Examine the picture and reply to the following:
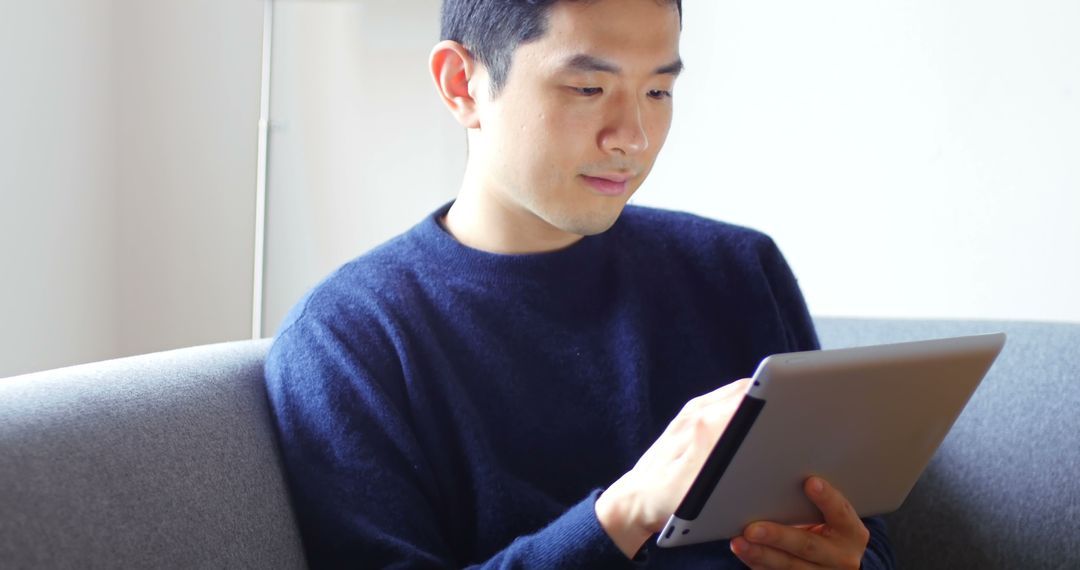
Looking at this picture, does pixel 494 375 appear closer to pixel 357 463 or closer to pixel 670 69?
pixel 357 463

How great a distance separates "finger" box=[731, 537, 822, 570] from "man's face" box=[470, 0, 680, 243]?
0.35m

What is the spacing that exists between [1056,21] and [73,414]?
1532mm

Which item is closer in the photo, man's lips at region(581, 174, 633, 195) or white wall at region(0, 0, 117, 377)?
man's lips at region(581, 174, 633, 195)

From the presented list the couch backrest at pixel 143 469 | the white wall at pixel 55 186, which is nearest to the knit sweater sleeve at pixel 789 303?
the couch backrest at pixel 143 469

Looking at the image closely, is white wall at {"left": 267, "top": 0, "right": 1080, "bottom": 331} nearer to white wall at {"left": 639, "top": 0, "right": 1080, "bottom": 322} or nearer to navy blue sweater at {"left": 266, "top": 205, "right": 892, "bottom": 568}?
white wall at {"left": 639, "top": 0, "right": 1080, "bottom": 322}

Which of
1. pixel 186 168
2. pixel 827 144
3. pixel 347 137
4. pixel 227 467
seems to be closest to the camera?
pixel 227 467

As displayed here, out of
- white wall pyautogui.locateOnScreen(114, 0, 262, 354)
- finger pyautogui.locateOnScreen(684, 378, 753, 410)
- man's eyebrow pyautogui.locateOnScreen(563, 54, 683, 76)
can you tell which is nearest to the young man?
man's eyebrow pyautogui.locateOnScreen(563, 54, 683, 76)

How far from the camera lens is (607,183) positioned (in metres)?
1.16

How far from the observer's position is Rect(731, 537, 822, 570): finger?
976 millimetres

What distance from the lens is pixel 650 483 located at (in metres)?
0.95

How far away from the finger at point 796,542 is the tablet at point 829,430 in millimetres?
11

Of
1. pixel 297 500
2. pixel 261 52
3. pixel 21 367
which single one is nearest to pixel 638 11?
pixel 297 500

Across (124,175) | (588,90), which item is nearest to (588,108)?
(588,90)

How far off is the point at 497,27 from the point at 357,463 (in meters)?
0.46
